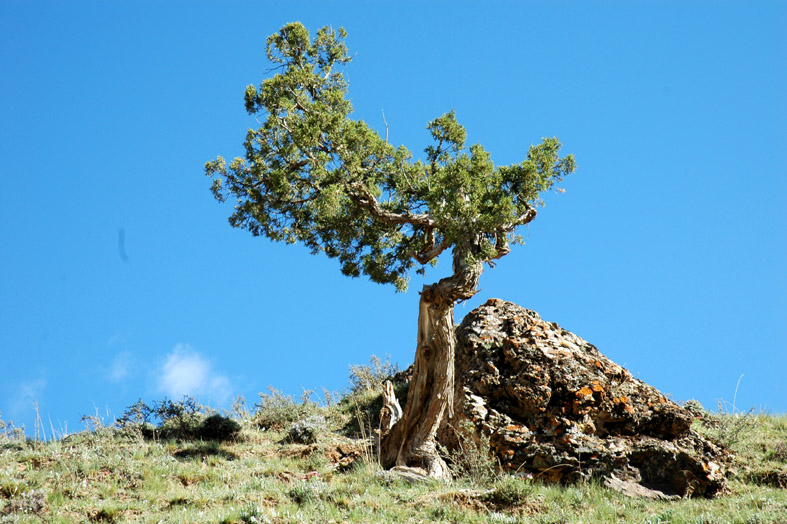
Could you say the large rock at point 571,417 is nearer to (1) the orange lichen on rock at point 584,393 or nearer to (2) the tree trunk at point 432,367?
(1) the orange lichen on rock at point 584,393

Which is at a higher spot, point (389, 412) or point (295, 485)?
point (389, 412)

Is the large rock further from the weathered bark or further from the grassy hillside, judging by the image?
the weathered bark

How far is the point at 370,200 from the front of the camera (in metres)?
15.2

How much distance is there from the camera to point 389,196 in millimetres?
15648

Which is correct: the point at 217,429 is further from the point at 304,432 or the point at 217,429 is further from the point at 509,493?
the point at 509,493

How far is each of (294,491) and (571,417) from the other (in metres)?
5.58

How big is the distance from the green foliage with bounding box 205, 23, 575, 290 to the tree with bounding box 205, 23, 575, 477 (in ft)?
0.08

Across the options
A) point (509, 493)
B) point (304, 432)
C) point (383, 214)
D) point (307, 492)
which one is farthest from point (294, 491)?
point (383, 214)

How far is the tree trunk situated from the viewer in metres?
13.7

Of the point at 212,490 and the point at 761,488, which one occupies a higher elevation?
the point at 212,490

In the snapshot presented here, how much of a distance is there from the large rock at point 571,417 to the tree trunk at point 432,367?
431 millimetres

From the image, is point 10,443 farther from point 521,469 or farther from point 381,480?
point 521,469

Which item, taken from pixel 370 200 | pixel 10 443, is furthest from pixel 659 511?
pixel 10 443

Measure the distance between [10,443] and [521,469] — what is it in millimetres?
11462
